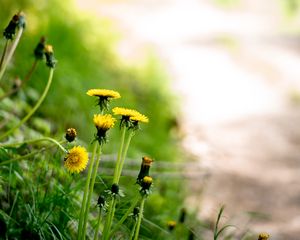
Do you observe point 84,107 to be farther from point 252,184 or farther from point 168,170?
point 252,184

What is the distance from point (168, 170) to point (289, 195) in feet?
4.88

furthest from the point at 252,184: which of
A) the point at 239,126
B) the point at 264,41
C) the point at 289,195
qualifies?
the point at 264,41

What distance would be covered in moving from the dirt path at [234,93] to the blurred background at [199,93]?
0.02 m

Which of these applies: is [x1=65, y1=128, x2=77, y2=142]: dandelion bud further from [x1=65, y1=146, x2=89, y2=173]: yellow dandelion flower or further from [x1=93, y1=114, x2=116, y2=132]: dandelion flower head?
[x1=93, y1=114, x2=116, y2=132]: dandelion flower head

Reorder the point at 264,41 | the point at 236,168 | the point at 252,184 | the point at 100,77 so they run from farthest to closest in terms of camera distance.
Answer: the point at 264,41, the point at 236,168, the point at 252,184, the point at 100,77

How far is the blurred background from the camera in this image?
5.12 m

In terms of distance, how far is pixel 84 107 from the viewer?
5.00 meters

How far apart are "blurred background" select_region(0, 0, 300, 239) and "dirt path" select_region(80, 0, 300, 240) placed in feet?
0.07

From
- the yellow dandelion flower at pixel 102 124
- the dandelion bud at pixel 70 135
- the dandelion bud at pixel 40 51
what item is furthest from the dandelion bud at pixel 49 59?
the yellow dandelion flower at pixel 102 124

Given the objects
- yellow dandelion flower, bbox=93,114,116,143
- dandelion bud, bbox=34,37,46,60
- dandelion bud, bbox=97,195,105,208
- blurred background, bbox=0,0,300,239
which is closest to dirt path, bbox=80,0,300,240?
blurred background, bbox=0,0,300,239

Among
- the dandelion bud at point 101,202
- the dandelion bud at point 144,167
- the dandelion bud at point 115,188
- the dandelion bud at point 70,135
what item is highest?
the dandelion bud at point 70,135

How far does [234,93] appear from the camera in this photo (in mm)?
9508

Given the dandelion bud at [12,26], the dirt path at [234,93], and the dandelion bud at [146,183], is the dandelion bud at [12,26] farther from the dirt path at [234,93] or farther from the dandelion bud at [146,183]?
the dirt path at [234,93]

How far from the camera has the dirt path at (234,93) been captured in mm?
5898
